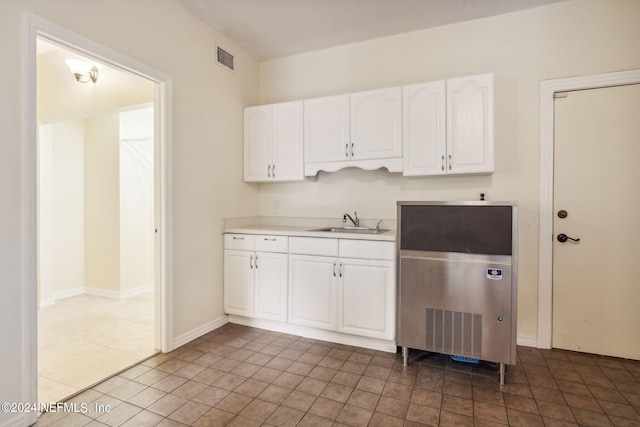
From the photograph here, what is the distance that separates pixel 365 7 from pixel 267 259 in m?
2.34

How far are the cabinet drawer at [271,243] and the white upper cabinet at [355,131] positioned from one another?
2.36ft

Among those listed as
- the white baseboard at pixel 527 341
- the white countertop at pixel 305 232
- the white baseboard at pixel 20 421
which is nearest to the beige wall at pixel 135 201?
the white countertop at pixel 305 232

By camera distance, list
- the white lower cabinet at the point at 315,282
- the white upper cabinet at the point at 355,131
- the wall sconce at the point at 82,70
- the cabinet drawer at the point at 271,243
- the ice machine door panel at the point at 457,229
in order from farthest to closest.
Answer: the wall sconce at the point at 82,70
the cabinet drawer at the point at 271,243
the white upper cabinet at the point at 355,131
the white lower cabinet at the point at 315,282
the ice machine door panel at the point at 457,229

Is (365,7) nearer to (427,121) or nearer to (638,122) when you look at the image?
(427,121)

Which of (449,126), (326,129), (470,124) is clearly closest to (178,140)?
(326,129)

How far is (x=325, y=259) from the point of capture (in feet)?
8.96

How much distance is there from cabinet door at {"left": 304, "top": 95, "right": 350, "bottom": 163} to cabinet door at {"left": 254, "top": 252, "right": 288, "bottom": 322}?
3.34 feet

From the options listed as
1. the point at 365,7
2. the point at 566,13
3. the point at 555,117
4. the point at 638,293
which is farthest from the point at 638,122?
the point at 365,7

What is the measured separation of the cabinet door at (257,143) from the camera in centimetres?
331

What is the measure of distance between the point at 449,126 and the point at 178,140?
2232 millimetres

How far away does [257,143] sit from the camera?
337 centimetres

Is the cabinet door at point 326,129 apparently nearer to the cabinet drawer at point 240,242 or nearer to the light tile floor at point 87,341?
the cabinet drawer at point 240,242

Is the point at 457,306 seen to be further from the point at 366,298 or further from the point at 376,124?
the point at 376,124

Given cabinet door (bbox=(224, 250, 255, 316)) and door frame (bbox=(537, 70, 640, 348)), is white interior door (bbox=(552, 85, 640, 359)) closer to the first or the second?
door frame (bbox=(537, 70, 640, 348))
